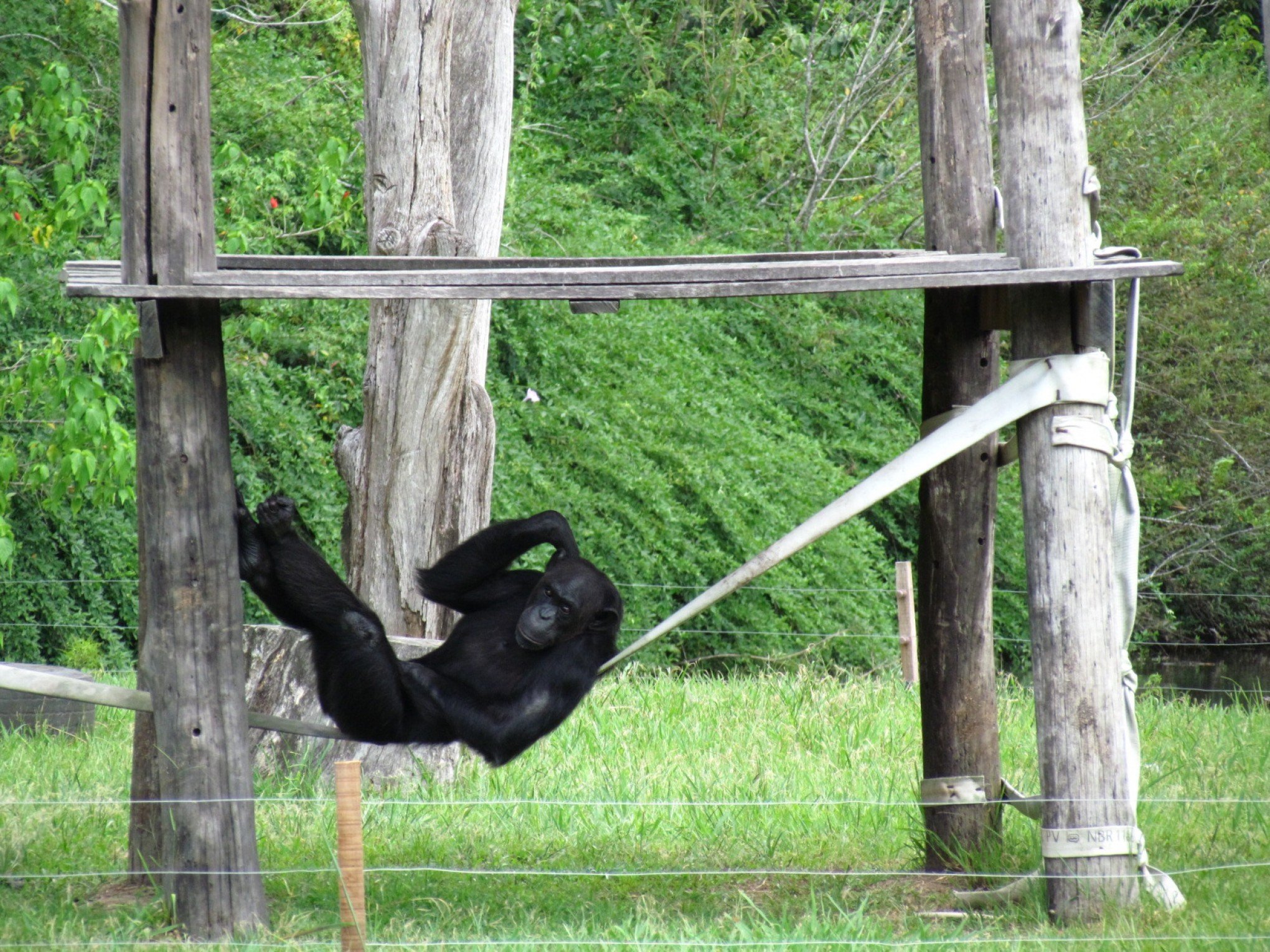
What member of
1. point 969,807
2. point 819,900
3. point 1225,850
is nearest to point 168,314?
point 819,900

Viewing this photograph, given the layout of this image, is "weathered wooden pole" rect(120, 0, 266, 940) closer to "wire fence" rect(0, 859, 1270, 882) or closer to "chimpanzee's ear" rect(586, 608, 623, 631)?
"wire fence" rect(0, 859, 1270, 882)

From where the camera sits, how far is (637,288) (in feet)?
12.2

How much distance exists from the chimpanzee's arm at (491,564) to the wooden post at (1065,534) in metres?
1.77

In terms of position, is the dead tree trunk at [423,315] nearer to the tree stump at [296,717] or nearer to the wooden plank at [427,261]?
the tree stump at [296,717]

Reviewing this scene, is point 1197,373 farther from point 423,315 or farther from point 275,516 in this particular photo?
point 275,516

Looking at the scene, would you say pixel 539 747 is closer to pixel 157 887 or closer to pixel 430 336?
pixel 430 336

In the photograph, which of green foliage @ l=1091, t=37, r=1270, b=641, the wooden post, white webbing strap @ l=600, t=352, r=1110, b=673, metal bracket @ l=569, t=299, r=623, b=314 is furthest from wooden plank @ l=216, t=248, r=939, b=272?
green foliage @ l=1091, t=37, r=1270, b=641

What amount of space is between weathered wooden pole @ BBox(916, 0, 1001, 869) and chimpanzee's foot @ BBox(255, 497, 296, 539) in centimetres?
225

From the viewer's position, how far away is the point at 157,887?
A: 4414 mm

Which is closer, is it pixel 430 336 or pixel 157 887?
pixel 157 887

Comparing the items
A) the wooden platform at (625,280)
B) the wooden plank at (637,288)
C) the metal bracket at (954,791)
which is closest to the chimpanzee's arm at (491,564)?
the wooden platform at (625,280)

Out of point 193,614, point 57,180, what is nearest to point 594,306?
point 193,614

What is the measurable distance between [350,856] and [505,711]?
1.01 meters

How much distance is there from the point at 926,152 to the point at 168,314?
9.12 ft
